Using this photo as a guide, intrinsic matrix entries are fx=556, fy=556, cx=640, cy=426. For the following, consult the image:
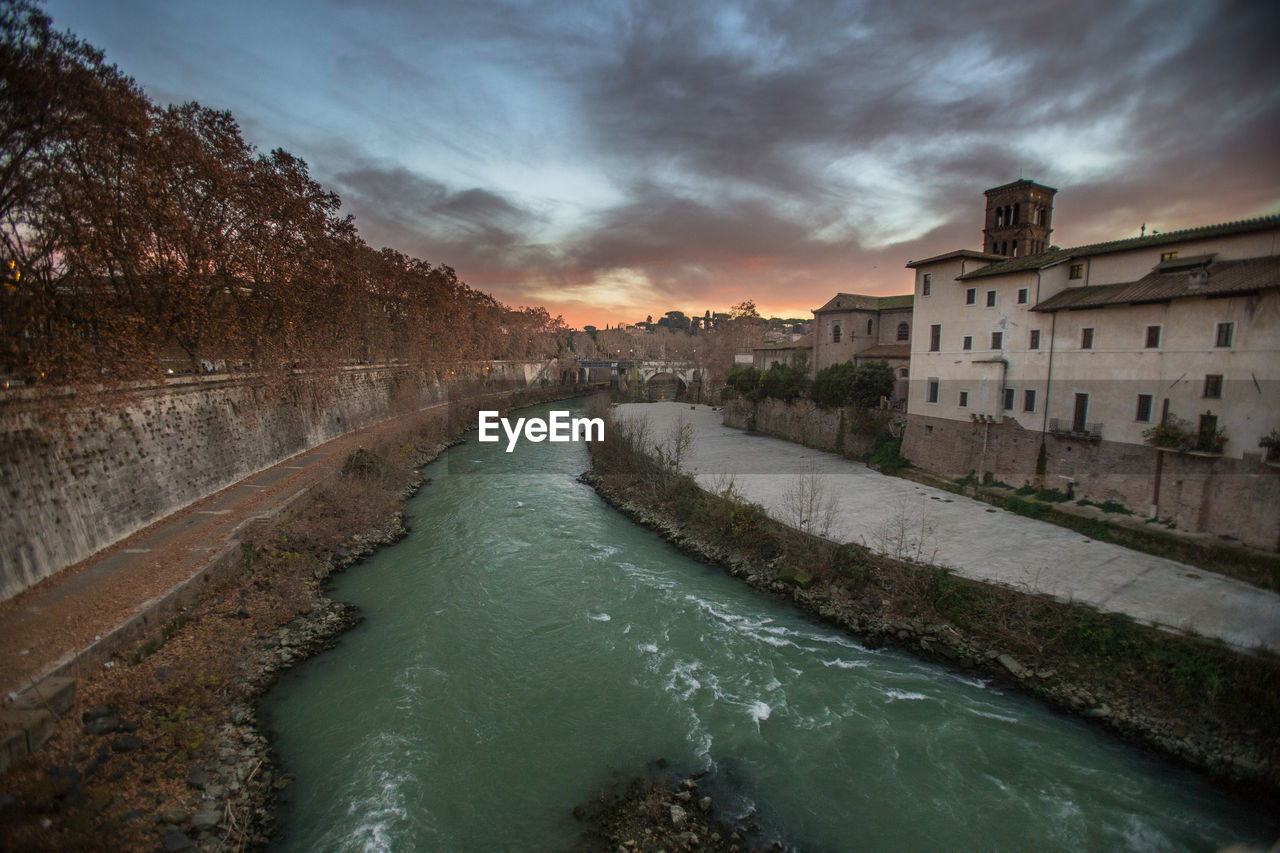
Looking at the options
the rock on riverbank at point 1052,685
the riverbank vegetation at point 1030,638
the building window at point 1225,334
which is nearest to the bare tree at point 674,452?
the riverbank vegetation at point 1030,638

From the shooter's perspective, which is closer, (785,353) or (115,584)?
(115,584)

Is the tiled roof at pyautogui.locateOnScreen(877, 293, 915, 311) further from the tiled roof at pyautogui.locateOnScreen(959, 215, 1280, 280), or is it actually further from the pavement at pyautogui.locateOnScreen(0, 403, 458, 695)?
the pavement at pyautogui.locateOnScreen(0, 403, 458, 695)

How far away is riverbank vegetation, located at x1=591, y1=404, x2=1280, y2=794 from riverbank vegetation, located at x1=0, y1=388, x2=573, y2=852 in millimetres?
9665

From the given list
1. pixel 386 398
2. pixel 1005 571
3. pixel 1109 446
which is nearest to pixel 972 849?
pixel 1005 571

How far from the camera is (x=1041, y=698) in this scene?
9227 millimetres

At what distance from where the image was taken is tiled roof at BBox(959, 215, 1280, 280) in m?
12.0

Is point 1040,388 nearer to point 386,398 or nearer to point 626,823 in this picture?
point 626,823

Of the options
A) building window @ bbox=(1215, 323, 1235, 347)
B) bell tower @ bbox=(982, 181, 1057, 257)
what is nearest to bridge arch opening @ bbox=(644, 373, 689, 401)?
bell tower @ bbox=(982, 181, 1057, 257)

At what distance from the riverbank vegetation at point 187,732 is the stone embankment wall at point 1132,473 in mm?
17990

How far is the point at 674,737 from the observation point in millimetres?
8141

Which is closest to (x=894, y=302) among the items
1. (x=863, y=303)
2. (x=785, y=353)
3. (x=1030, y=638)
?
(x=863, y=303)

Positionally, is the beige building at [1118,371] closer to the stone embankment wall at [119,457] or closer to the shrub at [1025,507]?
the shrub at [1025,507]

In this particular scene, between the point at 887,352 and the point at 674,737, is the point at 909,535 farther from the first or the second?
the point at 887,352

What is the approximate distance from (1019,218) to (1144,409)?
60.9ft
